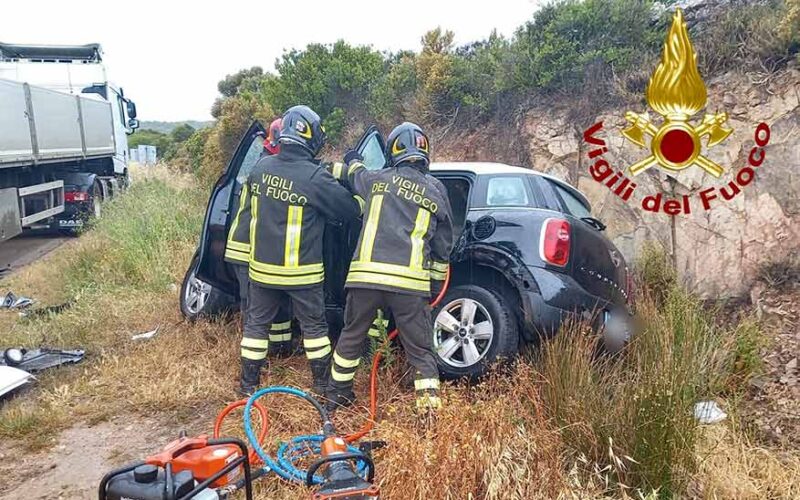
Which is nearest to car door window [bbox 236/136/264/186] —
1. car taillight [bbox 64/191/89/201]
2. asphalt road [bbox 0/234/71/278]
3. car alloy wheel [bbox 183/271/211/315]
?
car alloy wheel [bbox 183/271/211/315]

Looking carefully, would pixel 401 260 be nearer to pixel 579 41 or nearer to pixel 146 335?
pixel 146 335

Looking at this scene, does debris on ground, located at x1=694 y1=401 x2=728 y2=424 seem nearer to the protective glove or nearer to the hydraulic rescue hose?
the hydraulic rescue hose

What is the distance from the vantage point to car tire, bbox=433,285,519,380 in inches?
142

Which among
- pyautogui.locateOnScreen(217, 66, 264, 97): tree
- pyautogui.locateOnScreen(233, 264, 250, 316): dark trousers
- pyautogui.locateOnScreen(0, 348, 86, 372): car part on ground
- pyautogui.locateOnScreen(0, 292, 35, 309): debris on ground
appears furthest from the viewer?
pyautogui.locateOnScreen(217, 66, 264, 97): tree

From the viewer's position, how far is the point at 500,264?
3.71m

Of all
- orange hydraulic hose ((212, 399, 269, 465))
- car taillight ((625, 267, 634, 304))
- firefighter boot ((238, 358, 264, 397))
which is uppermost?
car taillight ((625, 267, 634, 304))

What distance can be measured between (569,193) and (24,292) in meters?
6.09

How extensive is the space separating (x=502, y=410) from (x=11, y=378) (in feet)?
10.9

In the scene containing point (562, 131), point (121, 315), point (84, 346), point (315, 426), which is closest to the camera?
point (315, 426)

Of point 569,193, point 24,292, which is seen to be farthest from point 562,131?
point 24,292

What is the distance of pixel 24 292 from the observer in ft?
22.0

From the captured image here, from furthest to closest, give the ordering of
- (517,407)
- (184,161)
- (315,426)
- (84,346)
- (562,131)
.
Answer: (184,161) → (562,131) → (84,346) → (315,426) → (517,407)

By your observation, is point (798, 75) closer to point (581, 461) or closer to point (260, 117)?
point (581, 461)

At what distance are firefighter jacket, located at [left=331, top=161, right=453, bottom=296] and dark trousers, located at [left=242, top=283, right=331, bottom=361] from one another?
441 mm
